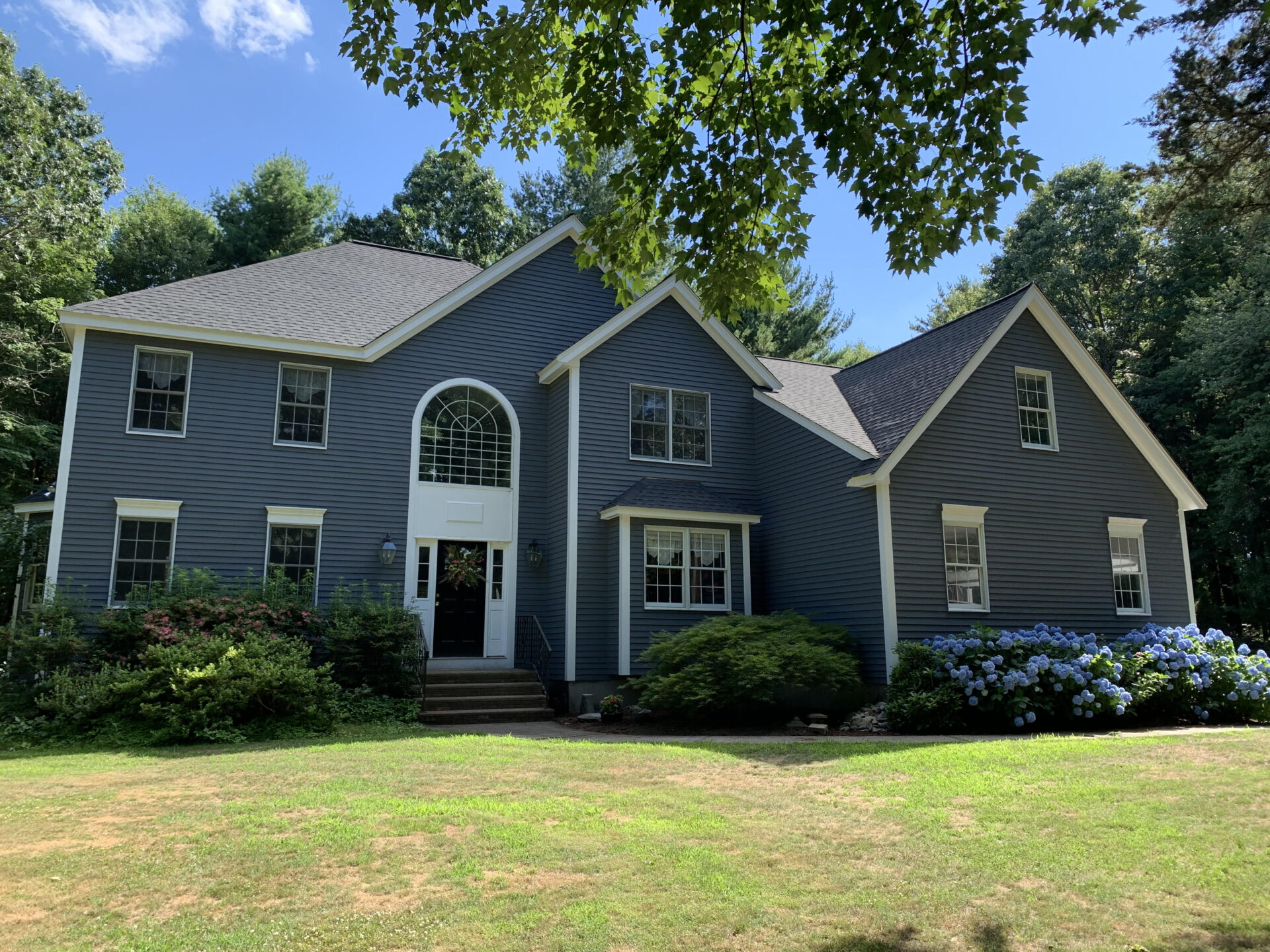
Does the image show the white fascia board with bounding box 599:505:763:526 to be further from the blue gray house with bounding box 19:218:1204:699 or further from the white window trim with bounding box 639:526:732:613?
the white window trim with bounding box 639:526:732:613

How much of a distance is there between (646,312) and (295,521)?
755cm

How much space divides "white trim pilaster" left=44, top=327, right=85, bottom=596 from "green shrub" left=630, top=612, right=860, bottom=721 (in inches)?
356

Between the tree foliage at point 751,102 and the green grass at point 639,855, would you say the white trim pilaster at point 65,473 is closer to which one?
the green grass at point 639,855

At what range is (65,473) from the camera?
46.4 ft

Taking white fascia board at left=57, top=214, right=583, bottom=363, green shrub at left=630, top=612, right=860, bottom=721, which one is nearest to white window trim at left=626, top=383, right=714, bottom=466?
white fascia board at left=57, top=214, right=583, bottom=363

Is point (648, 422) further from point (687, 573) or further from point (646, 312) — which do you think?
point (687, 573)

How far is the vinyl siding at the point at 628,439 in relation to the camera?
52.1 ft

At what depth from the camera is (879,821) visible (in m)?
6.77

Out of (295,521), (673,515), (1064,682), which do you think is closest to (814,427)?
(673,515)

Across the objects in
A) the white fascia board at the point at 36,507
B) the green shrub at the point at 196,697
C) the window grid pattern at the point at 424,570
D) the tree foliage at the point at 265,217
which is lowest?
the green shrub at the point at 196,697

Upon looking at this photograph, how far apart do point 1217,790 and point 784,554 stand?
9457mm

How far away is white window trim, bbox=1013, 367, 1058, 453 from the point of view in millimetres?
16281

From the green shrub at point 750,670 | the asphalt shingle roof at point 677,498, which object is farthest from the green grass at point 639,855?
the asphalt shingle roof at point 677,498

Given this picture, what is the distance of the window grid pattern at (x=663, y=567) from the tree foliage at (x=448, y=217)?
21.3 m
